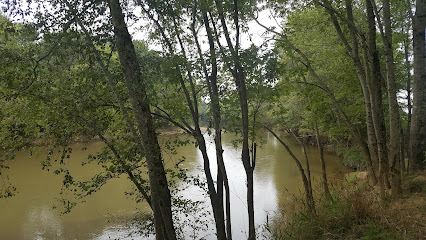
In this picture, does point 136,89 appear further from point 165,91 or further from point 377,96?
point 377,96

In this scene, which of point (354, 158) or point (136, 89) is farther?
point (354, 158)

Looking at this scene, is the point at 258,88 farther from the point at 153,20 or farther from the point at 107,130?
the point at 107,130

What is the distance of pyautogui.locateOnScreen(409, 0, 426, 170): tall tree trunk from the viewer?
559cm

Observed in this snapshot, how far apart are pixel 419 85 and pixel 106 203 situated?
10912mm

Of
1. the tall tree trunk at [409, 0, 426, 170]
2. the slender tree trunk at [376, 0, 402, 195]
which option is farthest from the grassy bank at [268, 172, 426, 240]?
the tall tree trunk at [409, 0, 426, 170]

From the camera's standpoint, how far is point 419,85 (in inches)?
222

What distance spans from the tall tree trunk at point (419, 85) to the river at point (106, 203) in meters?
3.30

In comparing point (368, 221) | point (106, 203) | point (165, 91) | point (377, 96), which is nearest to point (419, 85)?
point (377, 96)

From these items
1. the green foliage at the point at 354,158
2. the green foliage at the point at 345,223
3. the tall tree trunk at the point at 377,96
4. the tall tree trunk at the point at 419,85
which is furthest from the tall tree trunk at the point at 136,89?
the green foliage at the point at 354,158

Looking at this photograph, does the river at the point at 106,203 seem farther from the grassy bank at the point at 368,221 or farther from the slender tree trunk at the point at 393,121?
the slender tree trunk at the point at 393,121

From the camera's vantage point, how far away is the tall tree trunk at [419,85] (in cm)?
559

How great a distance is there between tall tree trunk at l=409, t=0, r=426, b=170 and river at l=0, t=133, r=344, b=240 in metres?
3.30

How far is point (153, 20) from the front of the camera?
20.1 ft

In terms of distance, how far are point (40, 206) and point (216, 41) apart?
10094 mm
